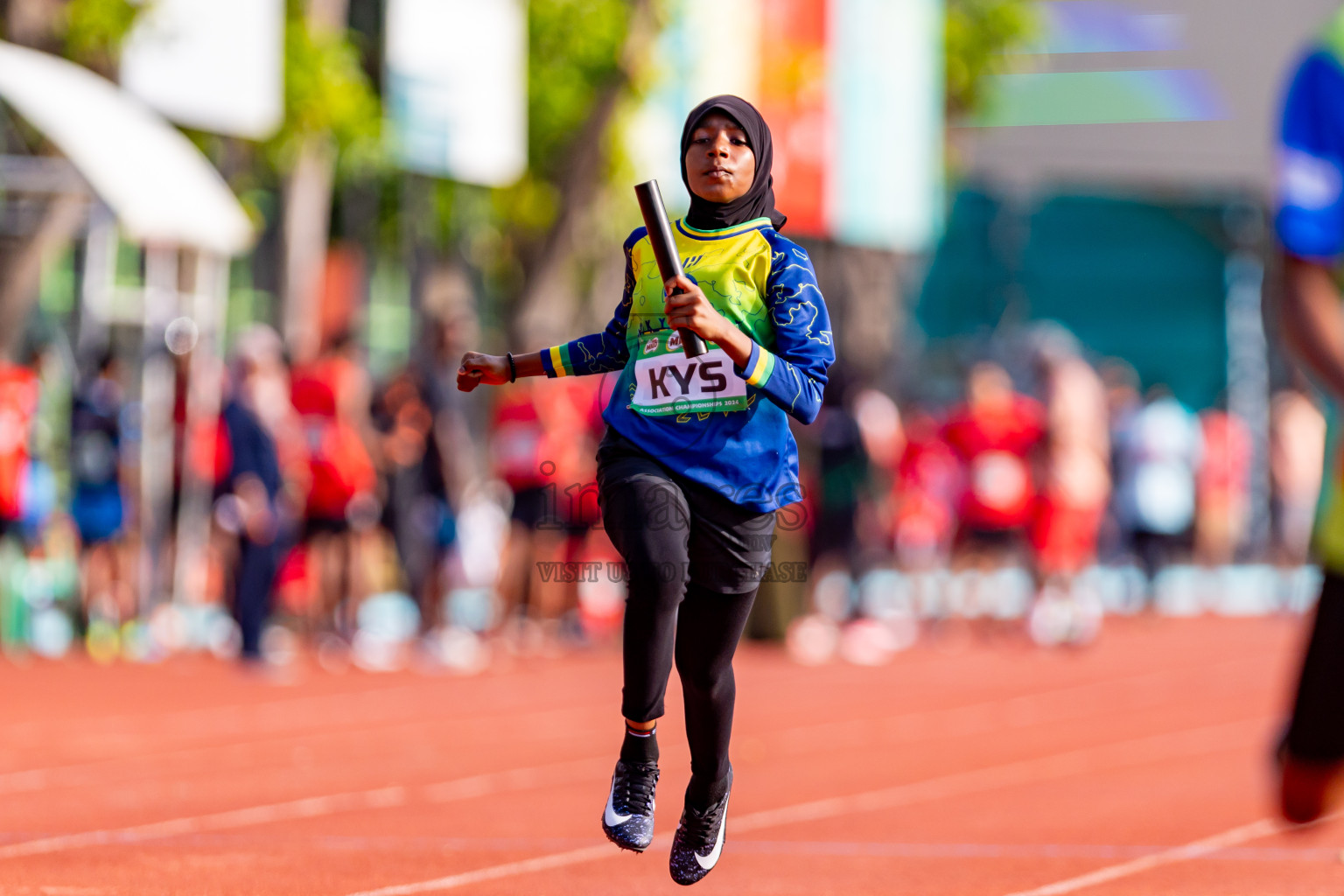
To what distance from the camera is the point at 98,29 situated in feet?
52.9

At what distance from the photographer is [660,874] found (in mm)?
6434

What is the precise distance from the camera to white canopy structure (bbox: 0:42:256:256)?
14250mm

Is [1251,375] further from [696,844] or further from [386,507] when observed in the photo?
[696,844]

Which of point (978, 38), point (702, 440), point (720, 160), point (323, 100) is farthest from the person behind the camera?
point (978, 38)

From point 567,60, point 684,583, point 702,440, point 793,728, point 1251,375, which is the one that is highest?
point 567,60

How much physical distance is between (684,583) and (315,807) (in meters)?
3.41

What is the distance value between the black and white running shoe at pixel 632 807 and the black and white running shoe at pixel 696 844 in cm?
15

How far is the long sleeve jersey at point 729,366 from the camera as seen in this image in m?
4.80

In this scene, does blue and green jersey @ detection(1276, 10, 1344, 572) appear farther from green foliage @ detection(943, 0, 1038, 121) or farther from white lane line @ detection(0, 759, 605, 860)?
green foliage @ detection(943, 0, 1038, 121)

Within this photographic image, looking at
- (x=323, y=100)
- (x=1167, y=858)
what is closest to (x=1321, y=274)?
(x=1167, y=858)

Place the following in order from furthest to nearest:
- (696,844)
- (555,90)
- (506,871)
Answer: (555,90)
(506,871)
(696,844)

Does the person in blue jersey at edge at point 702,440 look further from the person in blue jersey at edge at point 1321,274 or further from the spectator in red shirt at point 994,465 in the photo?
the spectator in red shirt at point 994,465

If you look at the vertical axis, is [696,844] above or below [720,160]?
below

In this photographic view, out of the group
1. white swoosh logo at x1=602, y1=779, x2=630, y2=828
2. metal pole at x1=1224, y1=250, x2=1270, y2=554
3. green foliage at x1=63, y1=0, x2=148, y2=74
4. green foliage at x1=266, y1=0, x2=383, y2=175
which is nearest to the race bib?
white swoosh logo at x1=602, y1=779, x2=630, y2=828
